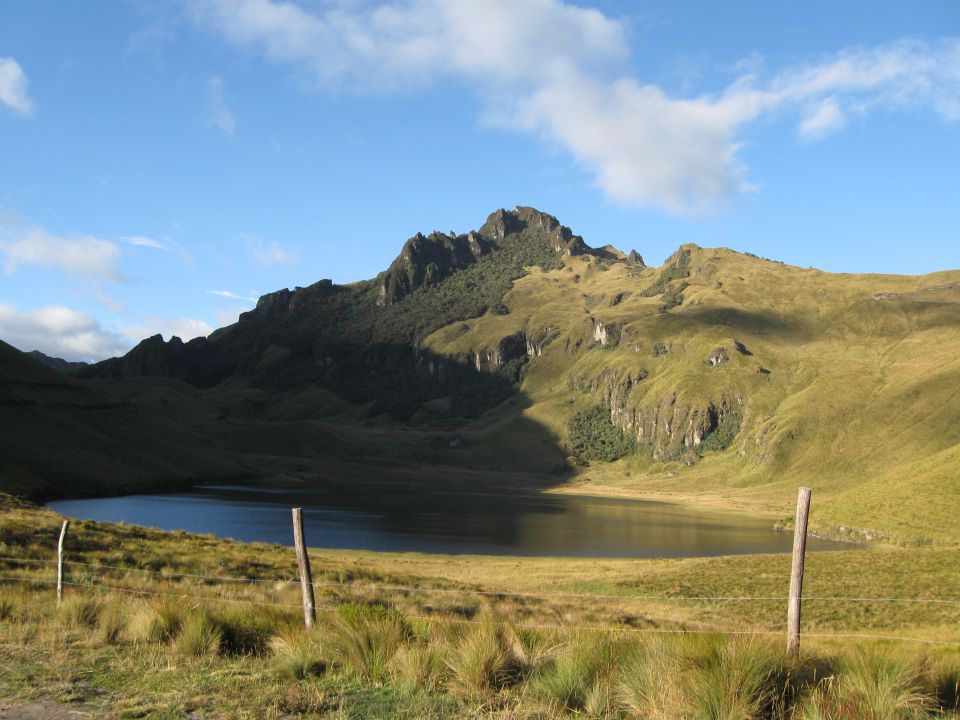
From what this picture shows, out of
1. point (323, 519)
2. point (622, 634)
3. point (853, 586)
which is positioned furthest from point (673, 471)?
point (622, 634)

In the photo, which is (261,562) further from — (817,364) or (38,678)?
(817,364)

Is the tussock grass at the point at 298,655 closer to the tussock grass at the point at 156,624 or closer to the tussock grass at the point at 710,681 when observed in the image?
the tussock grass at the point at 156,624

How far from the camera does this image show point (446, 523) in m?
79.9

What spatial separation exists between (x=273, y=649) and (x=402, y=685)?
2.93m

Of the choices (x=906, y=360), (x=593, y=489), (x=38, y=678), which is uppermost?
(x=906, y=360)

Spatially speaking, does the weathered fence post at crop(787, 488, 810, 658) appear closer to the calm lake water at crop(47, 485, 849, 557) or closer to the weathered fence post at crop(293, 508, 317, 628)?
the weathered fence post at crop(293, 508, 317, 628)

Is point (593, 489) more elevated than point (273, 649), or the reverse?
point (273, 649)

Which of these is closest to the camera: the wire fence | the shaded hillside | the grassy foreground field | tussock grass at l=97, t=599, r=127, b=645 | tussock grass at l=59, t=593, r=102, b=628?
the grassy foreground field

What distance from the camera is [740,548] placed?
67.5m

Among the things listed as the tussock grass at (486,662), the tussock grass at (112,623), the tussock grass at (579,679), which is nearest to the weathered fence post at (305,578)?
the tussock grass at (112,623)

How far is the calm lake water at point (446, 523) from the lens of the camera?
63.1 m

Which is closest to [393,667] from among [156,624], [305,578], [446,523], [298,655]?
[298,655]

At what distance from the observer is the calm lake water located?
63.1 meters

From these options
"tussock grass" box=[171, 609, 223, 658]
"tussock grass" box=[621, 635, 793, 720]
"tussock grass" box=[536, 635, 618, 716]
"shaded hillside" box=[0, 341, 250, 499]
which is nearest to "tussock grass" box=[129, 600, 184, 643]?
"tussock grass" box=[171, 609, 223, 658]
